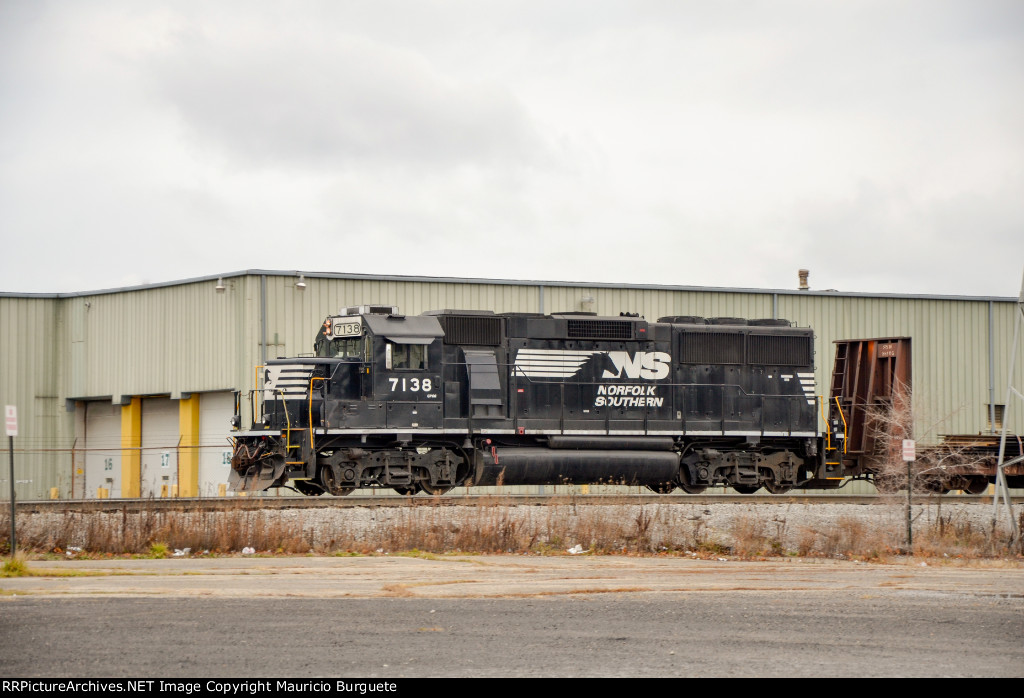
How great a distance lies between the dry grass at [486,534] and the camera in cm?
1675

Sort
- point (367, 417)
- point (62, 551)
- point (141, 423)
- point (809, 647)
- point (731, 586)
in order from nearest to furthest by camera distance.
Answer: point (809, 647) < point (731, 586) < point (62, 551) < point (367, 417) < point (141, 423)

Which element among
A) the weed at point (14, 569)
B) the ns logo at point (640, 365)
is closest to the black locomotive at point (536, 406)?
the ns logo at point (640, 365)

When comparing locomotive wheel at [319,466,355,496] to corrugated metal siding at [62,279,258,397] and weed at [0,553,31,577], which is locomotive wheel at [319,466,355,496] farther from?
corrugated metal siding at [62,279,258,397]

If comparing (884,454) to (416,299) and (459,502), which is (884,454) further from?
(416,299)

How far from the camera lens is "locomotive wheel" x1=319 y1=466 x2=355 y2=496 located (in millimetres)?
20484

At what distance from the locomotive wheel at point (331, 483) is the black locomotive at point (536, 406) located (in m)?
0.04

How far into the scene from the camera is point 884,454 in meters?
23.7

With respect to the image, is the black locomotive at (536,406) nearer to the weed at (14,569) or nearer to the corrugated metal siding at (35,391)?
the weed at (14,569)

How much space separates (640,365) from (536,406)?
246cm

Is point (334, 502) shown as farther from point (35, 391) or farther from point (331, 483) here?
point (35, 391)

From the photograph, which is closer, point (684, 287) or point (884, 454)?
point (884, 454)

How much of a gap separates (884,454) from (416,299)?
13016mm
